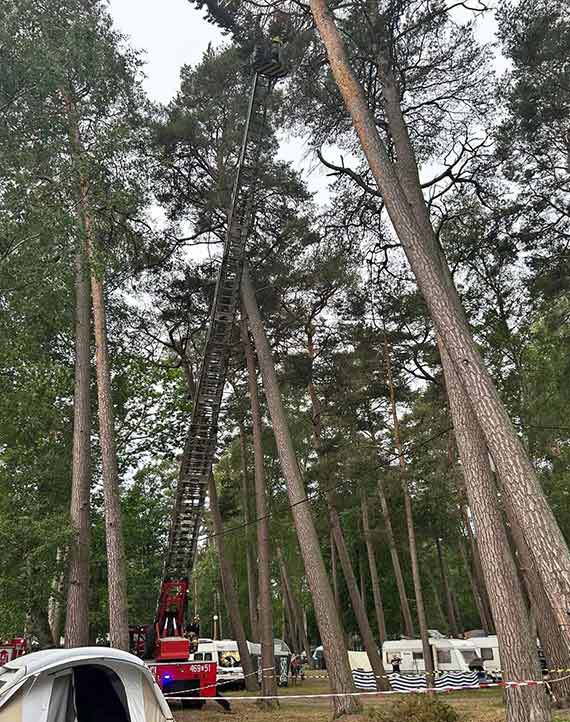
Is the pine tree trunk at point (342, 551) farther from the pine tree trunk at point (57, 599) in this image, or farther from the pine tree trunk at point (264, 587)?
the pine tree trunk at point (57, 599)

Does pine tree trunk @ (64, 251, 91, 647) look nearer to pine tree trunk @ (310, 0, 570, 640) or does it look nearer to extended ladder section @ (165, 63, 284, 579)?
extended ladder section @ (165, 63, 284, 579)

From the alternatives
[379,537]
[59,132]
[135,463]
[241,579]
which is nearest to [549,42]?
[59,132]

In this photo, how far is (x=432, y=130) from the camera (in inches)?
432

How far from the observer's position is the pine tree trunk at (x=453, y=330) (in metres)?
5.73

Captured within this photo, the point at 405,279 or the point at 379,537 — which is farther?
the point at 379,537

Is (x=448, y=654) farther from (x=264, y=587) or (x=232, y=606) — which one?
(x=264, y=587)

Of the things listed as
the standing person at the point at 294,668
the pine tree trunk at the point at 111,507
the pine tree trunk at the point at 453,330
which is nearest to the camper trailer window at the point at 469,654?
the standing person at the point at 294,668

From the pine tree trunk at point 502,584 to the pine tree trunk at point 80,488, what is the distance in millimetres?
5833

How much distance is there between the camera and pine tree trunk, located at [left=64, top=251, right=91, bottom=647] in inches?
377

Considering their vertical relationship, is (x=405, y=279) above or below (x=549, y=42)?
below

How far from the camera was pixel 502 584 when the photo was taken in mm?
6719

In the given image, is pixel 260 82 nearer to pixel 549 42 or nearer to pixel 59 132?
pixel 59 132

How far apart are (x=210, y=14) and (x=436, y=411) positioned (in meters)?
→ 10.3

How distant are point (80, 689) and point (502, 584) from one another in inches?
170
